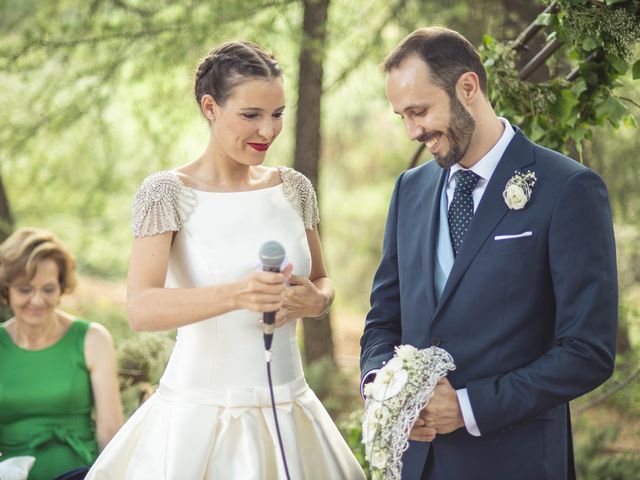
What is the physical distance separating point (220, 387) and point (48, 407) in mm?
1341

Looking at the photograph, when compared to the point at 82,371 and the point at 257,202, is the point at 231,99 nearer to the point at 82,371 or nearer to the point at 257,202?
the point at 257,202

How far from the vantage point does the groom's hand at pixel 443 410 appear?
246cm

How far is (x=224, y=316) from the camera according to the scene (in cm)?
288

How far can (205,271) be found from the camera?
282 centimetres

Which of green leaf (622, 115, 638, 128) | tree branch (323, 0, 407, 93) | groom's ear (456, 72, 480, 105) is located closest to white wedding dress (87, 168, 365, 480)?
groom's ear (456, 72, 480, 105)

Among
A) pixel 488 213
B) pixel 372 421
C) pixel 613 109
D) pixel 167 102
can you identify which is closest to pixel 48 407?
pixel 372 421

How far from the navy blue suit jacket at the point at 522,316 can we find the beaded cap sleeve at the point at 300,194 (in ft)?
1.77

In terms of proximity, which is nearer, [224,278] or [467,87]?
[467,87]

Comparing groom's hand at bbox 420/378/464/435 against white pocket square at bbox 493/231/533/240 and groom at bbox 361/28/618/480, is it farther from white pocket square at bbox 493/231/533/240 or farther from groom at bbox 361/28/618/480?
white pocket square at bbox 493/231/533/240

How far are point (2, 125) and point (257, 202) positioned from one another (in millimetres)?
4846

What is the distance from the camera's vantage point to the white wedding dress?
2.76 metres

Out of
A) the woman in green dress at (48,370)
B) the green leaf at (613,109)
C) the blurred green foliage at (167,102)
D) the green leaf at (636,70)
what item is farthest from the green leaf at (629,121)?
the woman in green dress at (48,370)

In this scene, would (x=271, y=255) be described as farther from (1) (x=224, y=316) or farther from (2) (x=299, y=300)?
(1) (x=224, y=316)

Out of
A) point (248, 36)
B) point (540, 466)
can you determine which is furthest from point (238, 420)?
point (248, 36)
